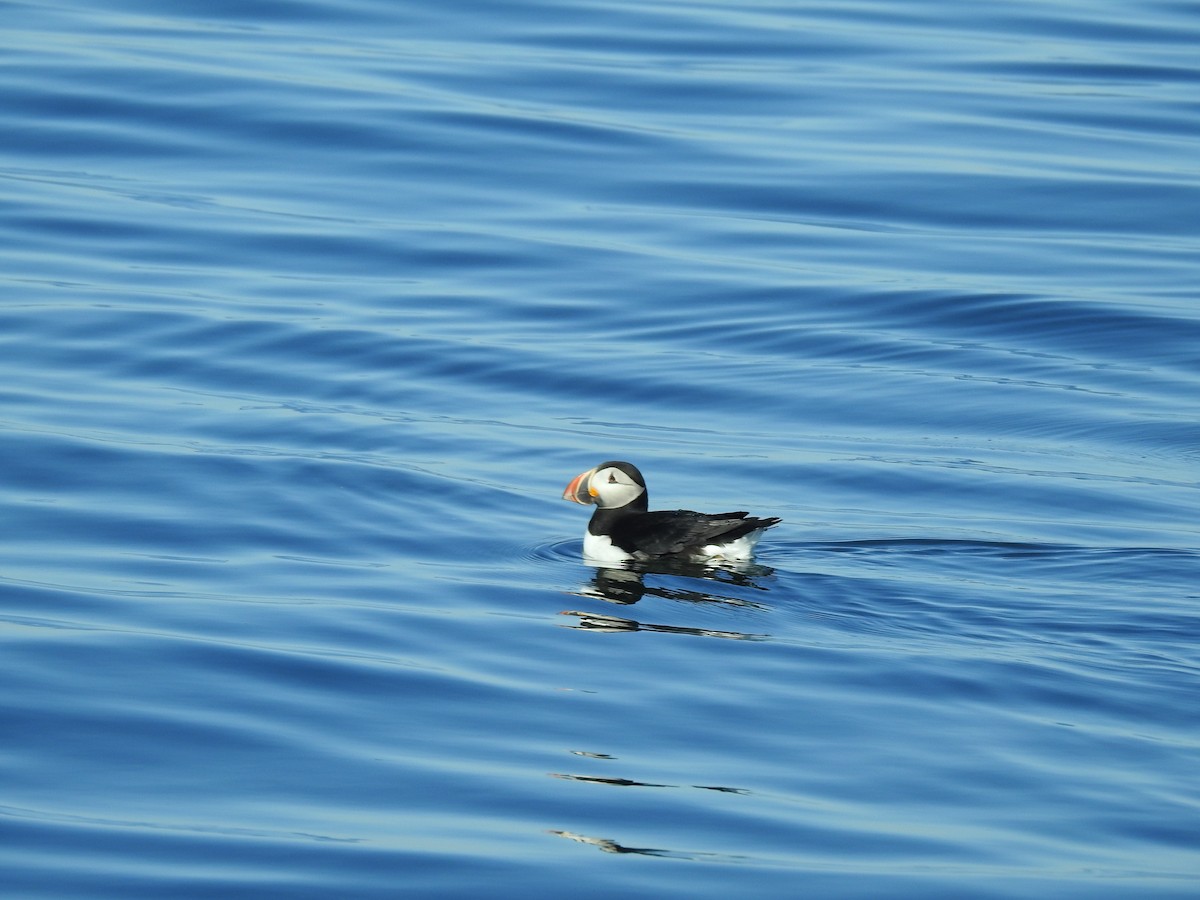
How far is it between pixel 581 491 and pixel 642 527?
2.37ft

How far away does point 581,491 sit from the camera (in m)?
9.58

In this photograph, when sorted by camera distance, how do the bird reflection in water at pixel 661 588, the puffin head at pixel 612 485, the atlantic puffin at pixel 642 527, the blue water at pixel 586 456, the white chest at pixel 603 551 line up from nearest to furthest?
the blue water at pixel 586 456 < the bird reflection in water at pixel 661 588 < the atlantic puffin at pixel 642 527 < the white chest at pixel 603 551 < the puffin head at pixel 612 485

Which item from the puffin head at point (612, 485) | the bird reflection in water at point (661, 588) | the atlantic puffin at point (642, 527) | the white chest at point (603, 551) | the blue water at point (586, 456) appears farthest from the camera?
the puffin head at point (612, 485)

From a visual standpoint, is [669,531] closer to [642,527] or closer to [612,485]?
[642,527]

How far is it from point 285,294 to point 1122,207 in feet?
26.4

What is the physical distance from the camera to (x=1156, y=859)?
5328 mm

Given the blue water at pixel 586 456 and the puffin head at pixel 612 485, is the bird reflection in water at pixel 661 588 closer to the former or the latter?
the blue water at pixel 586 456

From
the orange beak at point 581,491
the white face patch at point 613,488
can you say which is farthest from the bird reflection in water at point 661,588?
the orange beak at point 581,491

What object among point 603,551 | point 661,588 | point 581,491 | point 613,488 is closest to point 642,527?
point 603,551

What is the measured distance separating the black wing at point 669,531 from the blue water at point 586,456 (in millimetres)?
233

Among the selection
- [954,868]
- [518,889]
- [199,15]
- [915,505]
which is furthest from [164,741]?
[199,15]

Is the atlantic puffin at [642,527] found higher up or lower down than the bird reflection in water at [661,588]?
higher up

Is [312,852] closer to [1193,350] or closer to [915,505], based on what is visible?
[915,505]

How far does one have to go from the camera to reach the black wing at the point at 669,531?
28.2 ft
